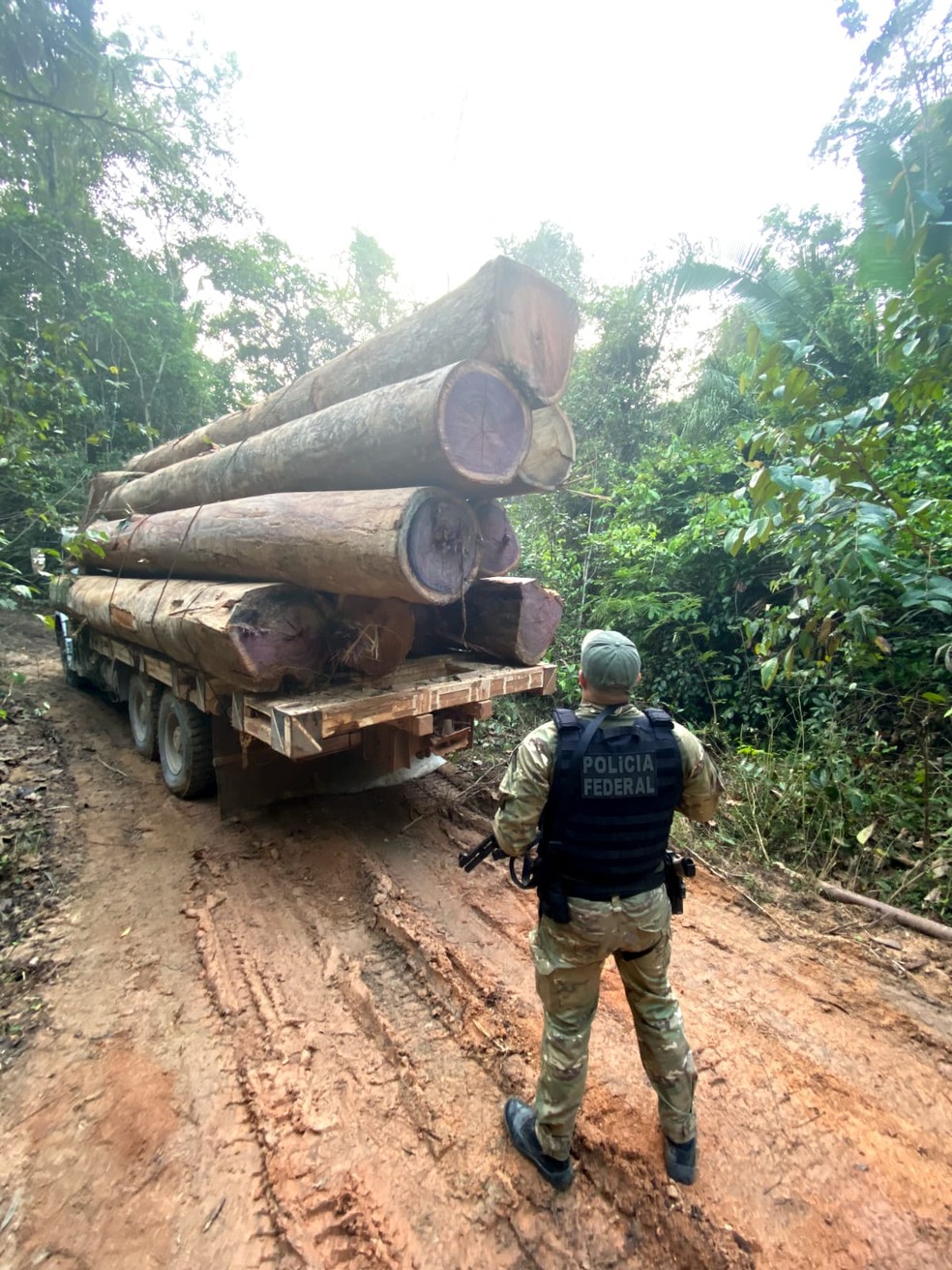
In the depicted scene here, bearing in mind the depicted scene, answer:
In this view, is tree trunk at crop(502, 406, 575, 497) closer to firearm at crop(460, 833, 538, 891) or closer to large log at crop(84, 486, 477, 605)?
large log at crop(84, 486, 477, 605)

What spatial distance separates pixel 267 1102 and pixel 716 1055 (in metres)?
1.83

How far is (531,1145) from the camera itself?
6.41 feet

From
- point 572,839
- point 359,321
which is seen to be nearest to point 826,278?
point 572,839

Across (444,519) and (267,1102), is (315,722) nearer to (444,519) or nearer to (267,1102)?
(444,519)

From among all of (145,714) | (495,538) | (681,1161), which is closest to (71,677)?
(145,714)

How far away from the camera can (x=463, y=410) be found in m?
2.86

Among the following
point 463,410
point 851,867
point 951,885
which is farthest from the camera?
point 851,867

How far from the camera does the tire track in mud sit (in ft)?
5.72

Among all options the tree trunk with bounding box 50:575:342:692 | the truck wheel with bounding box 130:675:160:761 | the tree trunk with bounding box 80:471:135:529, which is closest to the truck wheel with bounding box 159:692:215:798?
the truck wheel with bounding box 130:675:160:761

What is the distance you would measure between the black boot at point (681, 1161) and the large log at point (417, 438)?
111 inches

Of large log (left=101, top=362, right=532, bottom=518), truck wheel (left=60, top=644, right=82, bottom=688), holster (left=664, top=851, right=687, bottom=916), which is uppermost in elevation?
large log (left=101, top=362, right=532, bottom=518)

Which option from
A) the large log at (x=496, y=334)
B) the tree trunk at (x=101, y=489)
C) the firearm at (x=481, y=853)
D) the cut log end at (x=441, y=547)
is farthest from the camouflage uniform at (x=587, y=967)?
the tree trunk at (x=101, y=489)

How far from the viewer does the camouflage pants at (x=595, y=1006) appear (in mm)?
1874

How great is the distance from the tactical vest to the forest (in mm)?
1681
